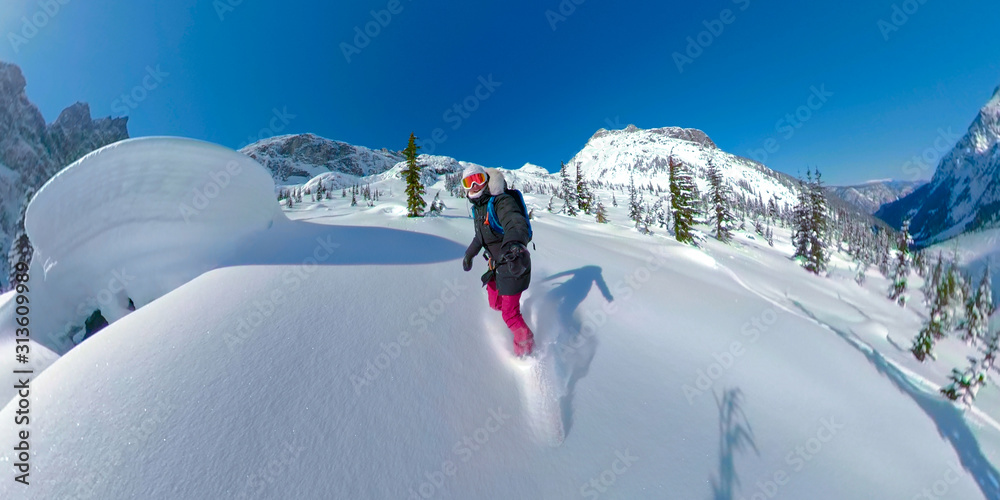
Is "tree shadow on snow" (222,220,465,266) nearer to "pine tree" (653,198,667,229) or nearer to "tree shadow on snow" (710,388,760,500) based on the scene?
"tree shadow on snow" (710,388,760,500)

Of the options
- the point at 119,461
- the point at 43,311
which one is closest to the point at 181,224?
the point at 43,311

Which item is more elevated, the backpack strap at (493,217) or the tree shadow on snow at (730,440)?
the backpack strap at (493,217)

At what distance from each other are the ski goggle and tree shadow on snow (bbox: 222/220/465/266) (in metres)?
2.84

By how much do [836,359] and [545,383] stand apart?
5.14 metres

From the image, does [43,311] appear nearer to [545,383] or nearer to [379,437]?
[379,437]

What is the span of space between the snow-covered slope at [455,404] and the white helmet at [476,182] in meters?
1.71

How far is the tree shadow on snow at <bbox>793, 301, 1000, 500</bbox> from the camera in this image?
3965 mm

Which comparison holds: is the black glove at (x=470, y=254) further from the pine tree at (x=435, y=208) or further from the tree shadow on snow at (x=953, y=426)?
the pine tree at (x=435, y=208)

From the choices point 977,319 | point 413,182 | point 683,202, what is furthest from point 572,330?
point 977,319

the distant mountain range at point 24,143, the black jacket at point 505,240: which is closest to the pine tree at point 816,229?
the black jacket at point 505,240

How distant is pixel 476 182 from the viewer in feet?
12.8

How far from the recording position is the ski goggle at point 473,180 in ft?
12.8

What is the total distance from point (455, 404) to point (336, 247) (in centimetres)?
484

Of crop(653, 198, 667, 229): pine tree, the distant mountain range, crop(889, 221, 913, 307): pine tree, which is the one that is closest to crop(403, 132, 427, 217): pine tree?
crop(653, 198, 667, 229): pine tree
